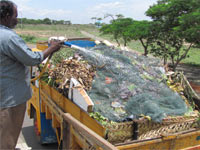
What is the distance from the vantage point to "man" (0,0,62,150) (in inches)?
69.4

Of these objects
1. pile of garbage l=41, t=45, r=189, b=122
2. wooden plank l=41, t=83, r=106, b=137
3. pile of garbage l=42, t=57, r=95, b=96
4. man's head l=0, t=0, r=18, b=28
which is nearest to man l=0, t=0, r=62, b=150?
man's head l=0, t=0, r=18, b=28

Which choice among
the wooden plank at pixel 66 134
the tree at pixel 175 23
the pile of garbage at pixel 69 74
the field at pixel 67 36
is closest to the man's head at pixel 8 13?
the pile of garbage at pixel 69 74

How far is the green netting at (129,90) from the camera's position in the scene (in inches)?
101

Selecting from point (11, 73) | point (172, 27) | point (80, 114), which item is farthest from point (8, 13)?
point (172, 27)

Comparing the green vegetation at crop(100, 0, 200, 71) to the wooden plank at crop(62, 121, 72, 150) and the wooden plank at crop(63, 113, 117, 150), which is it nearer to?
the wooden plank at crop(62, 121, 72, 150)

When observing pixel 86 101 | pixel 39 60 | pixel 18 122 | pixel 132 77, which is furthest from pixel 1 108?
pixel 132 77

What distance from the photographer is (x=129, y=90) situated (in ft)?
9.62

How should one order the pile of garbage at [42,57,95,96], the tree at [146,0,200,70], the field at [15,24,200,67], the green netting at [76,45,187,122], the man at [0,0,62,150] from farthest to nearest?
the field at [15,24,200,67] < the tree at [146,0,200,70] < the pile of garbage at [42,57,95,96] < the green netting at [76,45,187,122] < the man at [0,0,62,150]

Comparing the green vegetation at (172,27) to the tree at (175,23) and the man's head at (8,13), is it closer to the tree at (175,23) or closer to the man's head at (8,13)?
the tree at (175,23)

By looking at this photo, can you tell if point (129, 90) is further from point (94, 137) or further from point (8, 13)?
point (8, 13)

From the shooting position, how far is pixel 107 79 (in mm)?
3137

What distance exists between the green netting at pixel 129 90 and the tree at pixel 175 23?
613 centimetres

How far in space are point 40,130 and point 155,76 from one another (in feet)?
9.07

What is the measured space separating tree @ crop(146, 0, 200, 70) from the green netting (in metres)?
6.13
